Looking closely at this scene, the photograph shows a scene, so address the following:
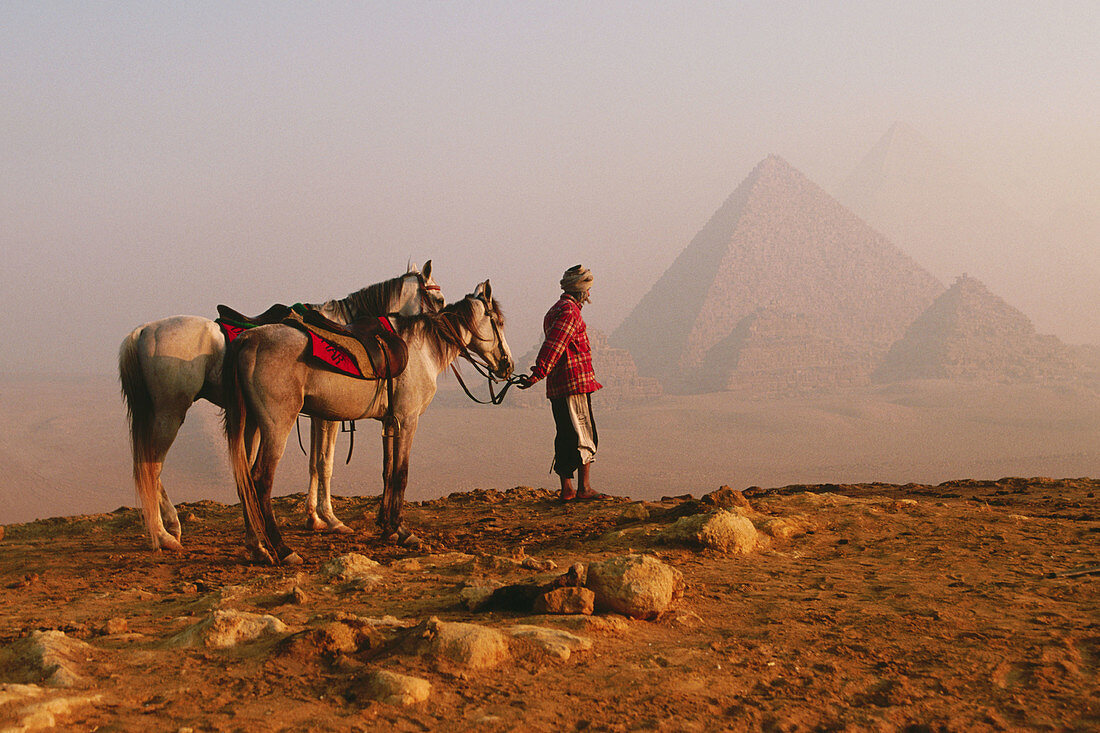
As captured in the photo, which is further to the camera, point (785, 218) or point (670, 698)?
point (785, 218)

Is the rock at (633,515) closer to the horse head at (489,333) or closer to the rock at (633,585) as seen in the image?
the horse head at (489,333)

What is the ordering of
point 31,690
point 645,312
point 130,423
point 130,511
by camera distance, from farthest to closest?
1. point 645,312
2. point 130,511
3. point 130,423
4. point 31,690

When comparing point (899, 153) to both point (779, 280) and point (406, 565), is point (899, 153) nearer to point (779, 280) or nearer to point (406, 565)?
point (779, 280)

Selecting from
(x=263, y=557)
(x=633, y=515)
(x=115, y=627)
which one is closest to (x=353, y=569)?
(x=263, y=557)

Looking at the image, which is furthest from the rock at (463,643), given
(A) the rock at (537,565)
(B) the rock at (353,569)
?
(A) the rock at (537,565)

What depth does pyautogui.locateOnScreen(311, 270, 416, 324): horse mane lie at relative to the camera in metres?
7.70

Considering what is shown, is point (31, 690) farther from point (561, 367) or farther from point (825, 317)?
point (825, 317)

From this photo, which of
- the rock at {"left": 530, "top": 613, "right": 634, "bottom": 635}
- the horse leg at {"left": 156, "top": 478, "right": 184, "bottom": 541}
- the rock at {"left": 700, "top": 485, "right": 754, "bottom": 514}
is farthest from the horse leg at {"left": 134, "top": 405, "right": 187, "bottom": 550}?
the rock at {"left": 700, "top": 485, "right": 754, "bottom": 514}

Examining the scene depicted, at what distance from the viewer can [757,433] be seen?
70.9 m

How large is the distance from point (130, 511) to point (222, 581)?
525cm

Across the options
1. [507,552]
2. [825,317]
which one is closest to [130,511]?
[507,552]

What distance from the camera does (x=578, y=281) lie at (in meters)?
8.85

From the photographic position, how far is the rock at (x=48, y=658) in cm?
354

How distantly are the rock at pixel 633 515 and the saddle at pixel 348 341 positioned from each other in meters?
2.25
